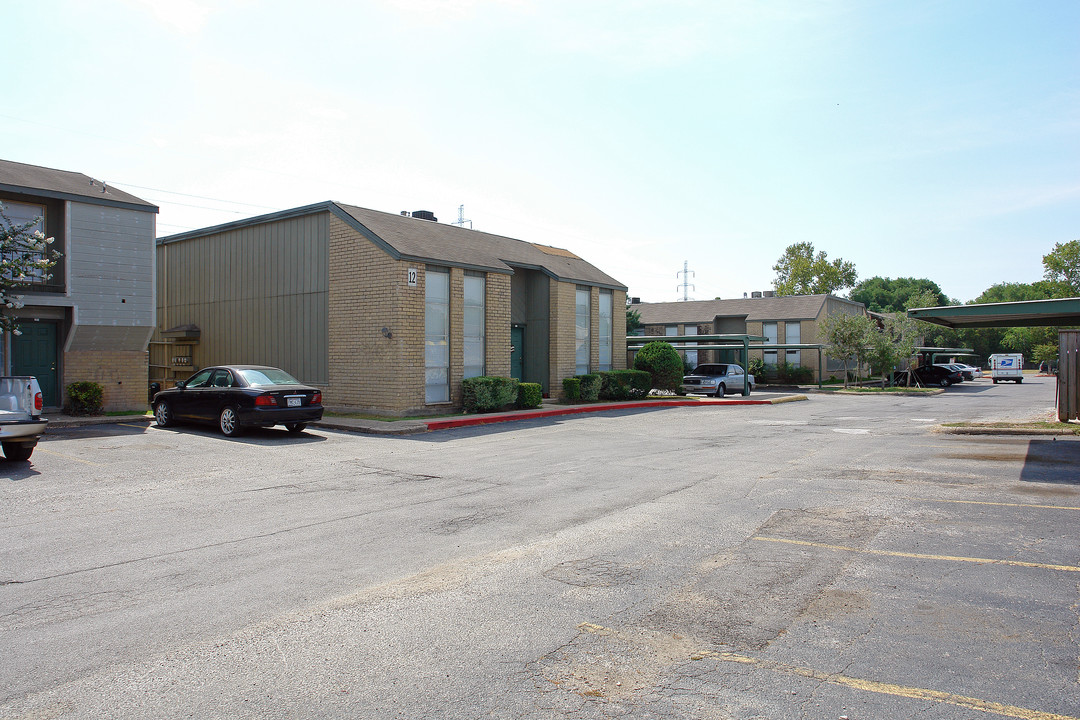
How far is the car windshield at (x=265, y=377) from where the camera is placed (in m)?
14.8

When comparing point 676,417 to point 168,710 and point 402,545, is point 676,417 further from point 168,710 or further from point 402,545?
point 168,710

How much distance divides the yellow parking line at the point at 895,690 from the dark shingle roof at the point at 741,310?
145ft

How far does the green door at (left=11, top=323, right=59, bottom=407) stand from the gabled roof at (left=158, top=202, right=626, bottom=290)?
6763mm

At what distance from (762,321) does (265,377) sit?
37876 millimetres

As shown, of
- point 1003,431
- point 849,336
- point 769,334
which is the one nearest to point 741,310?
point 769,334

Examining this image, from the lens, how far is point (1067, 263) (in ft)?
222

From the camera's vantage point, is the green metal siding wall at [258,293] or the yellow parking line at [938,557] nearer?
the yellow parking line at [938,557]

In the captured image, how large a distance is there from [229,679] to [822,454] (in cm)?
1101

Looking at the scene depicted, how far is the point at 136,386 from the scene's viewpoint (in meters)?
17.9

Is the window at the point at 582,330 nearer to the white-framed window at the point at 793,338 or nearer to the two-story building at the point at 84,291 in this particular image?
the two-story building at the point at 84,291

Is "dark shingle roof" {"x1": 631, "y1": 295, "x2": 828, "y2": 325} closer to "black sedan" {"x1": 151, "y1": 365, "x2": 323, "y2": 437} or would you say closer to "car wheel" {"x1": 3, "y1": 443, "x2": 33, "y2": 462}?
"black sedan" {"x1": 151, "y1": 365, "x2": 323, "y2": 437}

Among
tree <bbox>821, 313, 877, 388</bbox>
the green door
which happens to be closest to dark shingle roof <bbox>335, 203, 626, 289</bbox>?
the green door

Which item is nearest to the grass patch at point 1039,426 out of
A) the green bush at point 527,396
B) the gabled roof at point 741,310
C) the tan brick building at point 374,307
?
the green bush at point 527,396

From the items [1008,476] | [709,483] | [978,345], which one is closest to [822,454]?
[1008,476]
